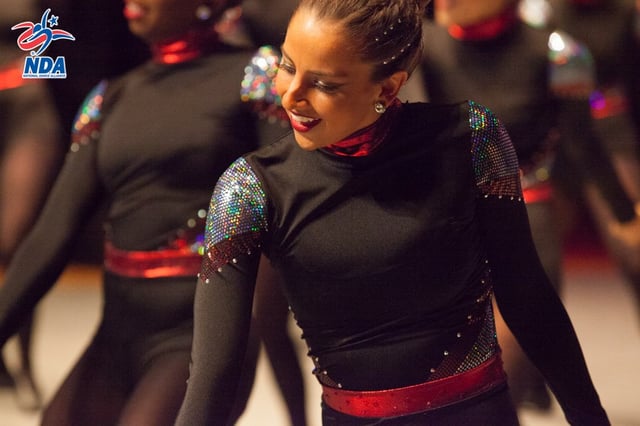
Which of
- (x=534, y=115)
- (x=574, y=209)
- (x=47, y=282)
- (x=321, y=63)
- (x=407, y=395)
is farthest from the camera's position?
(x=574, y=209)

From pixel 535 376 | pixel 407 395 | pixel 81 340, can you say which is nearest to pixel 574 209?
pixel 535 376

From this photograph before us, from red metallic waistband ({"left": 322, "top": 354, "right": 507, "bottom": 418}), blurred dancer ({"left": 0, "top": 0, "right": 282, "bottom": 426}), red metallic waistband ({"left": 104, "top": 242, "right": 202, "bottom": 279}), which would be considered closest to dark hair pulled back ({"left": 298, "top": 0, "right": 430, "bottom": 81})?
red metallic waistband ({"left": 322, "top": 354, "right": 507, "bottom": 418})

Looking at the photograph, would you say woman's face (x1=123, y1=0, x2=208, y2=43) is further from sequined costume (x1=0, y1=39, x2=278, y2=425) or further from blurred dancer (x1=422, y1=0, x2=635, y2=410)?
blurred dancer (x1=422, y1=0, x2=635, y2=410)

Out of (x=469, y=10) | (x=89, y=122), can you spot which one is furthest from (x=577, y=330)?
(x=89, y=122)

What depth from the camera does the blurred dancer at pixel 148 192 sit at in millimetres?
1786

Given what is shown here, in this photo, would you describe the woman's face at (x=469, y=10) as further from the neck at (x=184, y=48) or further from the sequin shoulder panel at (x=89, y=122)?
the sequin shoulder panel at (x=89, y=122)

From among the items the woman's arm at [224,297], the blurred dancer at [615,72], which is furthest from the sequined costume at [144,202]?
the blurred dancer at [615,72]

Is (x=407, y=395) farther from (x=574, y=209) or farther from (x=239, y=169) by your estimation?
(x=574, y=209)

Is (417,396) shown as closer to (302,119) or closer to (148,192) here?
(302,119)

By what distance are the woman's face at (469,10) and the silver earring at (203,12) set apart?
51 cm

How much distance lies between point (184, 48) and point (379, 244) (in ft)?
2.29

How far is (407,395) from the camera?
4.56 ft

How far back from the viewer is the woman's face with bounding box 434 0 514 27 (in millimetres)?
2088

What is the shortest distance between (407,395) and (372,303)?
0.14 metres
